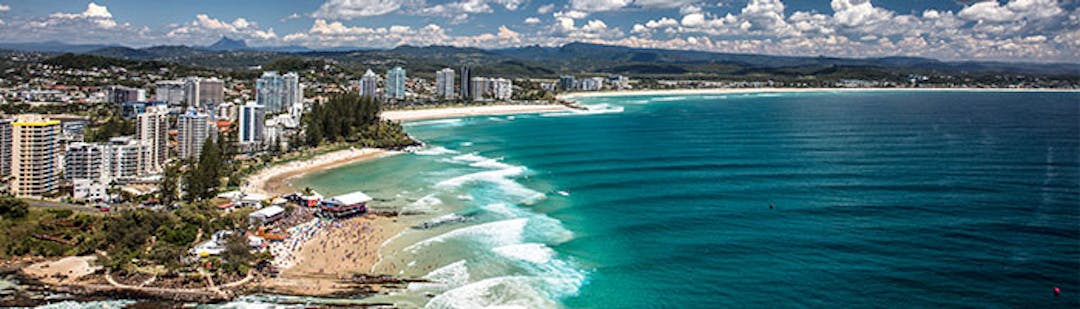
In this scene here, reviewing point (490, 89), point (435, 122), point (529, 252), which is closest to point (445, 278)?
point (529, 252)

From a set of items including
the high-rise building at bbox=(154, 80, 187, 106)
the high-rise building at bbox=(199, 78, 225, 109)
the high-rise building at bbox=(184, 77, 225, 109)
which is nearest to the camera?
the high-rise building at bbox=(184, 77, 225, 109)

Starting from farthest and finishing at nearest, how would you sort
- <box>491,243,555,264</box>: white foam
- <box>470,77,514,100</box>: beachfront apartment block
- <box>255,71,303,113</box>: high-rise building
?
<box>470,77,514,100</box>: beachfront apartment block → <box>255,71,303,113</box>: high-rise building → <box>491,243,555,264</box>: white foam

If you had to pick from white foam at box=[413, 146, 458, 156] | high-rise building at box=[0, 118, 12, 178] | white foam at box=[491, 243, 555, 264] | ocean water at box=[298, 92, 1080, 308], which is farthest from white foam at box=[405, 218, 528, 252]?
high-rise building at box=[0, 118, 12, 178]

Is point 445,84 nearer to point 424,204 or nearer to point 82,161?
point 82,161

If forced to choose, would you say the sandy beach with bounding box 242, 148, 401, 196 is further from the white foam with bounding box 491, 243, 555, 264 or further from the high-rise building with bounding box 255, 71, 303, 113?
the high-rise building with bounding box 255, 71, 303, 113

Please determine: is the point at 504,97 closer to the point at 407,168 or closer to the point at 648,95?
the point at 648,95

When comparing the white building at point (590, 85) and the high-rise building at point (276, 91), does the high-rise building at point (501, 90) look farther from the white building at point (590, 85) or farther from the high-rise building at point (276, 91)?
the white building at point (590, 85)

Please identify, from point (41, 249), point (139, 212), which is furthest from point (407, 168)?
point (41, 249)
